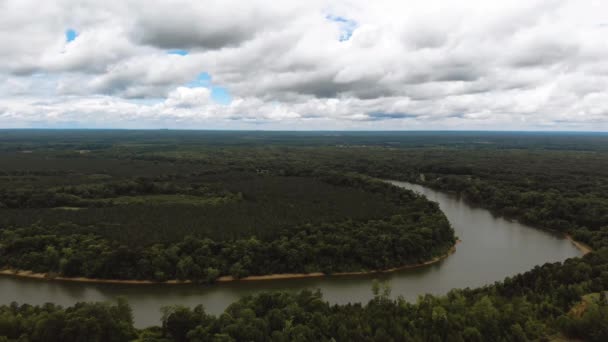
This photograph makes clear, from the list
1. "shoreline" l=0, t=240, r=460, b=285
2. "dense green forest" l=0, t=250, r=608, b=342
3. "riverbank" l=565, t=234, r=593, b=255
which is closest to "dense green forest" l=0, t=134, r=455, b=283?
"shoreline" l=0, t=240, r=460, b=285

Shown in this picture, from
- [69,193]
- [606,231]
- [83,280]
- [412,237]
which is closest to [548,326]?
[412,237]

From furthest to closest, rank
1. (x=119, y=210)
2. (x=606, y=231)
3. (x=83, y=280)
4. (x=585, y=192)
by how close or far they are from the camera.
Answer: (x=585, y=192) → (x=119, y=210) → (x=606, y=231) → (x=83, y=280)

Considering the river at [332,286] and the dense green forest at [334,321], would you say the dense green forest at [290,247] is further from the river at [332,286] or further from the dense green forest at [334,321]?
the river at [332,286]

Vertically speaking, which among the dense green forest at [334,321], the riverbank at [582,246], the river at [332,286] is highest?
the dense green forest at [334,321]

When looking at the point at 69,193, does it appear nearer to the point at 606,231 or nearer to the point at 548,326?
the point at 548,326

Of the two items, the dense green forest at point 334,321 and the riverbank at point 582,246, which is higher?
the dense green forest at point 334,321

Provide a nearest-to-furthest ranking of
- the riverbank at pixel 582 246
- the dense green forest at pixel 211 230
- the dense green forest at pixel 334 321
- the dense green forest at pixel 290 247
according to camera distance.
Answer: the dense green forest at pixel 334 321 < the dense green forest at pixel 290 247 < the dense green forest at pixel 211 230 < the riverbank at pixel 582 246

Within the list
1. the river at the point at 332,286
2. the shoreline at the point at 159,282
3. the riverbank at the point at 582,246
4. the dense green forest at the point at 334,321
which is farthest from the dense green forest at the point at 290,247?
the river at the point at 332,286

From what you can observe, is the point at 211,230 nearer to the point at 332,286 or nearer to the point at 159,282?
the point at 159,282
